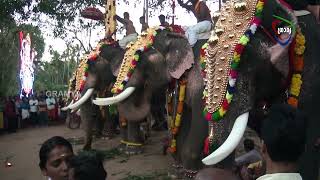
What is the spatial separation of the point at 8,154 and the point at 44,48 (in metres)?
38.5

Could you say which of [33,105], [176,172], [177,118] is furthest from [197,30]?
[33,105]

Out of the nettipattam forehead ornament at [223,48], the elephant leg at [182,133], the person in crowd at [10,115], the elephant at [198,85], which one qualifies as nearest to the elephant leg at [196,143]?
the elephant at [198,85]

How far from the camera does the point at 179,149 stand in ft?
21.4

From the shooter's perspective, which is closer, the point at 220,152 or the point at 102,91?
the point at 220,152

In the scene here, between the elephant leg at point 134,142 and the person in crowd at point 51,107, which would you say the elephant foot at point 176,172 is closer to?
the elephant leg at point 134,142

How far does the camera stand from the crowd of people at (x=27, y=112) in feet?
51.3

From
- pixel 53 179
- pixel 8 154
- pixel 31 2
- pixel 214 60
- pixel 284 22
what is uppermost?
pixel 31 2

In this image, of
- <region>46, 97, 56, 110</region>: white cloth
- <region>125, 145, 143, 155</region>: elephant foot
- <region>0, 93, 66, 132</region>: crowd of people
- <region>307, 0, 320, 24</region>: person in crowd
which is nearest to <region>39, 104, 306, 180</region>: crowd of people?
<region>307, 0, 320, 24</region>: person in crowd

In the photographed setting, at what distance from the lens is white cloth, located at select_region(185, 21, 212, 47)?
6309 mm

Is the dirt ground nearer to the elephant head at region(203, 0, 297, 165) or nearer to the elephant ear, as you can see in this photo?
the elephant ear

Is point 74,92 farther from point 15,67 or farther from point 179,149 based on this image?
point 15,67

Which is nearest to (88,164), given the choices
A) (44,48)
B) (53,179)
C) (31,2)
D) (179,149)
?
(53,179)

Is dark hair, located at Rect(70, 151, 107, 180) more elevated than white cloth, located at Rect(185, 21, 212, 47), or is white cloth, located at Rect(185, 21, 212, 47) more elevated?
white cloth, located at Rect(185, 21, 212, 47)

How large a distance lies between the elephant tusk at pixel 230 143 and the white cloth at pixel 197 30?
3.16m
